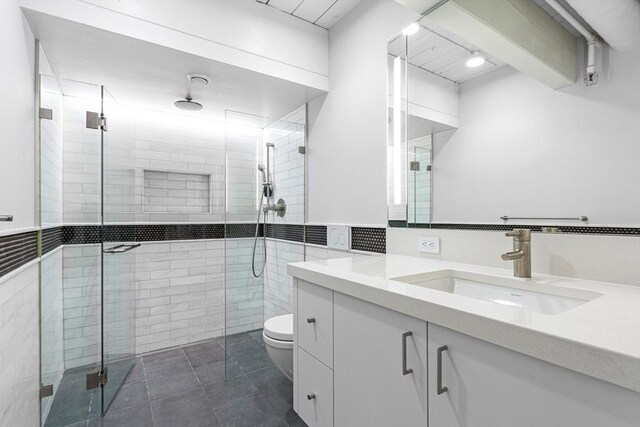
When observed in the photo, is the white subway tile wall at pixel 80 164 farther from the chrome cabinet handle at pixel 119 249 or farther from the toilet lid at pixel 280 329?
the toilet lid at pixel 280 329

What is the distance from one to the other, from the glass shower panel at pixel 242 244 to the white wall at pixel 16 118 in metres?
1.13

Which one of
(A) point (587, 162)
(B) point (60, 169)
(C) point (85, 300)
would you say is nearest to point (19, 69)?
(B) point (60, 169)

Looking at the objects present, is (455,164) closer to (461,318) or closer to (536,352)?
(461,318)

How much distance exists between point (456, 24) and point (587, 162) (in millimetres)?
836

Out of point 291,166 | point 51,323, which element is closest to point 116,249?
point 51,323

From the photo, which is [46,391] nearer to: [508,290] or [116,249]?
[116,249]

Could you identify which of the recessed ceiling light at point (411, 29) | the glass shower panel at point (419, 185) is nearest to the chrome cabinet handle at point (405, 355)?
the glass shower panel at point (419, 185)

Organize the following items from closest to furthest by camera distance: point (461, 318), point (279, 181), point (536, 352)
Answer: point (536, 352) → point (461, 318) → point (279, 181)

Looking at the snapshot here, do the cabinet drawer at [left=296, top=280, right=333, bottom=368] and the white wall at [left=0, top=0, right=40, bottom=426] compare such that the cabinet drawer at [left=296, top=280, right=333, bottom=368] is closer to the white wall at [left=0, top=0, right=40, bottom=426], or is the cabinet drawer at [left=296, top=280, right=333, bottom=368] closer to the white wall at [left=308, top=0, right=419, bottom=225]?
the white wall at [left=308, top=0, right=419, bottom=225]

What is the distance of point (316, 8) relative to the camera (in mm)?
2158

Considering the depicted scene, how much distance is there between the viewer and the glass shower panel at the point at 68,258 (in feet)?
5.95

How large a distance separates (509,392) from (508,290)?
1.80ft

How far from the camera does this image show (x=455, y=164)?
1.54 m

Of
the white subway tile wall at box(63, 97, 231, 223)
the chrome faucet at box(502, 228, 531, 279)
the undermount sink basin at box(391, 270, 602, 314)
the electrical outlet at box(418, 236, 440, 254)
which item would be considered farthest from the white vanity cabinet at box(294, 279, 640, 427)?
the white subway tile wall at box(63, 97, 231, 223)
